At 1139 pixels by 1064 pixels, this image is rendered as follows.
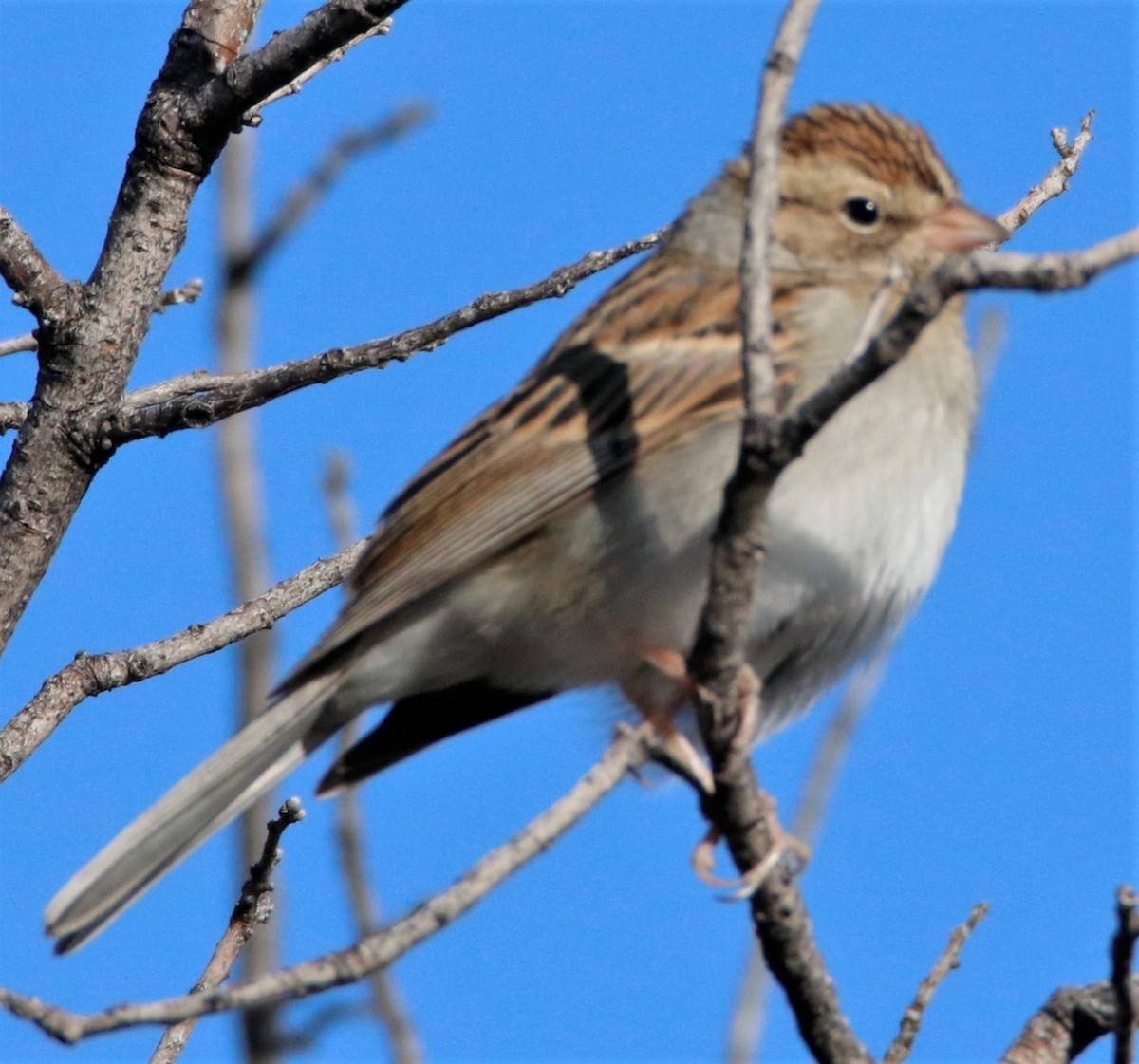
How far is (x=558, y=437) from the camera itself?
154 inches

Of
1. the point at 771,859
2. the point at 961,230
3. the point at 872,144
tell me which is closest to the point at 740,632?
the point at 771,859

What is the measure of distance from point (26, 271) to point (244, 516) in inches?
152

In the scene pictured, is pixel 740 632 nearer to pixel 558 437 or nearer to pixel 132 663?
pixel 558 437

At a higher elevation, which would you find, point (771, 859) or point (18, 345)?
point (18, 345)

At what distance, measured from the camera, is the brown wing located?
3.81m

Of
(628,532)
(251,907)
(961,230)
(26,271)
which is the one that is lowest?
(251,907)

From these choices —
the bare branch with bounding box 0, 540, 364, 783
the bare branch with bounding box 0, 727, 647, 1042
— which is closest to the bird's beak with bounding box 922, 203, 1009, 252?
the bare branch with bounding box 0, 540, 364, 783

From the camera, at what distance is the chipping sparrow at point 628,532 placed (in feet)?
12.3

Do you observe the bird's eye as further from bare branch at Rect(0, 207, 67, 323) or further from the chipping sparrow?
bare branch at Rect(0, 207, 67, 323)

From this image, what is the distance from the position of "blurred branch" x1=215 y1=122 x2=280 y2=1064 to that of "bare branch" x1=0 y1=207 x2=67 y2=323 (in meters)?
2.09

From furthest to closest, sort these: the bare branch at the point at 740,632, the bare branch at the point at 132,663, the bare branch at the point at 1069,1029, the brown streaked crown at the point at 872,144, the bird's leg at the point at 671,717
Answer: the brown streaked crown at the point at 872,144 → the bare branch at the point at 132,663 → the bare branch at the point at 1069,1029 → the bird's leg at the point at 671,717 → the bare branch at the point at 740,632

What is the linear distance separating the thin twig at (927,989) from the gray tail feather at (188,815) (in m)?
1.43

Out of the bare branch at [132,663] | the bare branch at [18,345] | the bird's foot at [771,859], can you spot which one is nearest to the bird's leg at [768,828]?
the bird's foot at [771,859]

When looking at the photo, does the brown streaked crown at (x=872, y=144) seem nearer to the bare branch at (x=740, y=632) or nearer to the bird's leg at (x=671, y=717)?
the bird's leg at (x=671, y=717)
